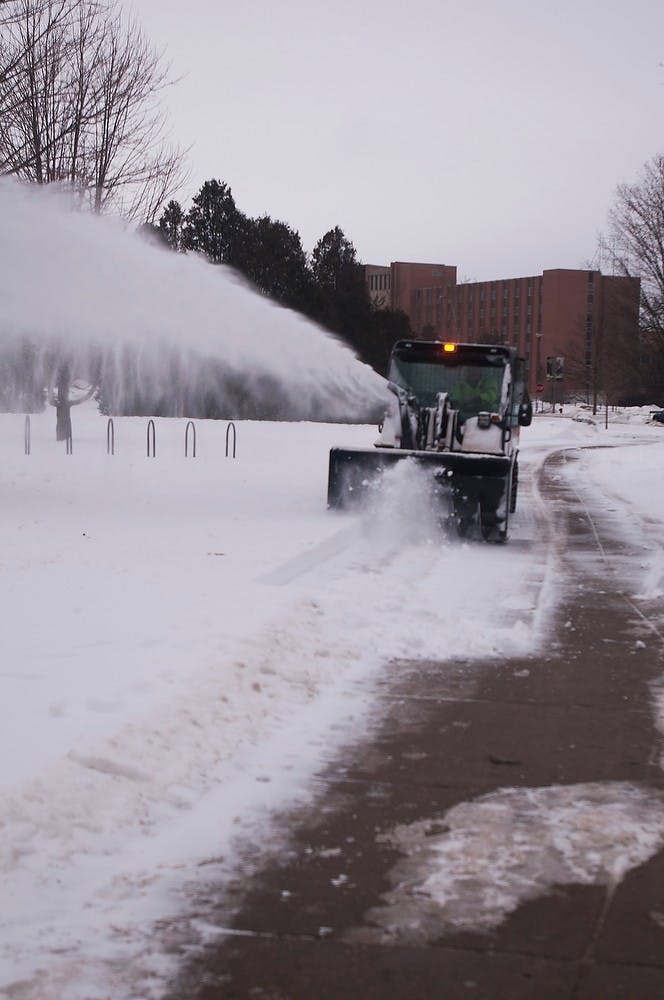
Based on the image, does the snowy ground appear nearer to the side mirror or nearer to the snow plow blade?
the snow plow blade

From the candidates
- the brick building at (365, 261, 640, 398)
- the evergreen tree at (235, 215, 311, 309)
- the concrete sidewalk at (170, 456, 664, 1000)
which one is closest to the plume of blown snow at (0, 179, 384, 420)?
the concrete sidewalk at (170, 456, 664, 1000)

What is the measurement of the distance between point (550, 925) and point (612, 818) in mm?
995

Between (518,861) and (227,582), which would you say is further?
(227,582)

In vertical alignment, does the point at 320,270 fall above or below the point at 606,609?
above

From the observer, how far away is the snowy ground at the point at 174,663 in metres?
3.50

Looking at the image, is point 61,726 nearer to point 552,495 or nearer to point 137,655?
point 137,655

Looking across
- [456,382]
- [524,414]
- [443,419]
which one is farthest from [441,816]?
[524,414]

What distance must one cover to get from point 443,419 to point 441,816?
922 cm

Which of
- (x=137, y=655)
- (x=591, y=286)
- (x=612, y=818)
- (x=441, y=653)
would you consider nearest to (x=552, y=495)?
(x=441, y=653)

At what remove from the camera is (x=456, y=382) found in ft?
44.2

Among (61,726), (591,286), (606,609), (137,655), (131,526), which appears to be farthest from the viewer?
(591,286)

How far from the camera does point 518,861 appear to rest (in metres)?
3.82

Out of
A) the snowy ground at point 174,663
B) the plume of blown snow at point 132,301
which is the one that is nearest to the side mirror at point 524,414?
the snowy ground at point 174,663

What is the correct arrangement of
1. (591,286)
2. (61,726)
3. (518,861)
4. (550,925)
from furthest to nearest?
(591,286), (61,726), (518,861), (550,925)
